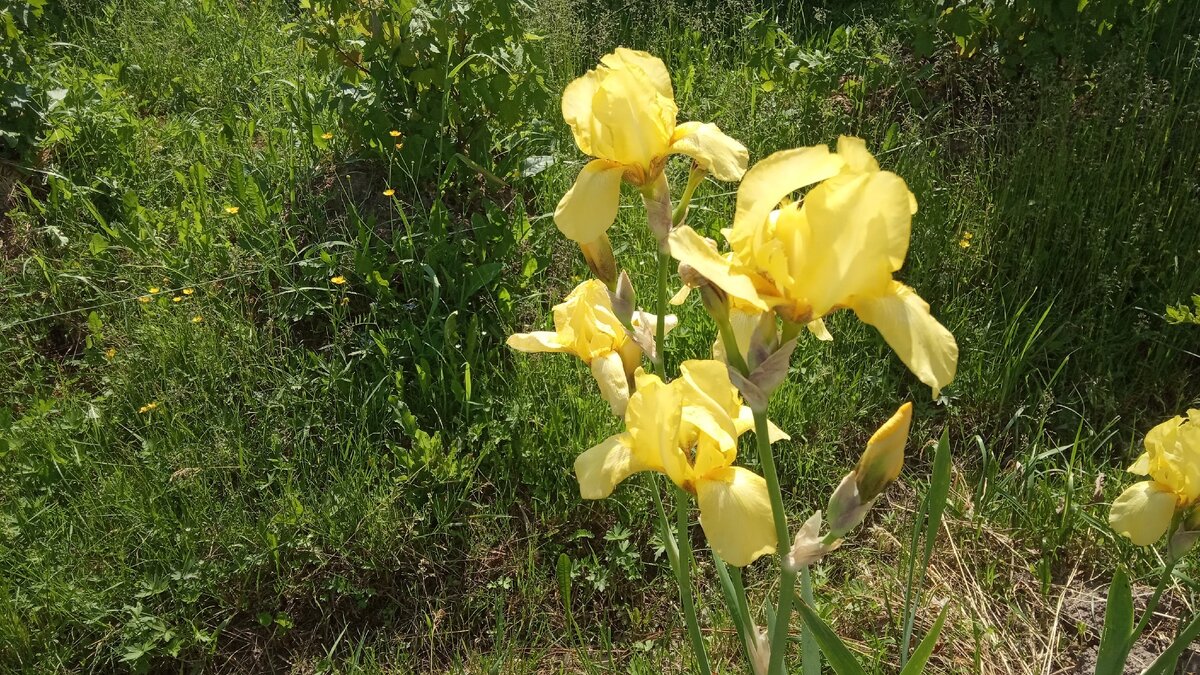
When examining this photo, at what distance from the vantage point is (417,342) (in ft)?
7.58

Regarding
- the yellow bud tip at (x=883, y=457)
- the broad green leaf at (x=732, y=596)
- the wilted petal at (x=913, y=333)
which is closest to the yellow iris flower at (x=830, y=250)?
the wilted petal at (x=913, y=333)

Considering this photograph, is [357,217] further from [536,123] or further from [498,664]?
[498,664]

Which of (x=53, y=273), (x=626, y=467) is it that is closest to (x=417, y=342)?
(x=53, y=273)

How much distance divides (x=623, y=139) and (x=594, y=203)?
79mm

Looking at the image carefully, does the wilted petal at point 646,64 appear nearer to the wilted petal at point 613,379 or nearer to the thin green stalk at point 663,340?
the thin green stalk at point 663,340

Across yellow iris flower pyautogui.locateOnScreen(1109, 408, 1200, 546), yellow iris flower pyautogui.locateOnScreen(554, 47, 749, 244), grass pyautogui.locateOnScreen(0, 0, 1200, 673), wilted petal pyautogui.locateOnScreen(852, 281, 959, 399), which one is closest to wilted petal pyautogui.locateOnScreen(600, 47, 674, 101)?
yellow iris flower pyautogui.locateOnScreen(554, 47, 749, 244)

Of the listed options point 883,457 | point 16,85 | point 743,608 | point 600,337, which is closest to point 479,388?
point 600,337

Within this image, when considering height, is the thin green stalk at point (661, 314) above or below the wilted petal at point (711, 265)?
below

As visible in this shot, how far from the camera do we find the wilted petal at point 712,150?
1009 millimetres

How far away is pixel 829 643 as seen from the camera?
903 mm

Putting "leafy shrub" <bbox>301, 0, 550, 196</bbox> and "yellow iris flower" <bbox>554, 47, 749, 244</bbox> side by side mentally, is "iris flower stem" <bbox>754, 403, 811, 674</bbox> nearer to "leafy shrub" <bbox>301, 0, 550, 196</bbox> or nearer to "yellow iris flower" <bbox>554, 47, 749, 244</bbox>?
"yellow iris flower" <bbox>554, 47, 749, 244</bbox>

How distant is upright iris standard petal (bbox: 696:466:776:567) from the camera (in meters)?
0.88

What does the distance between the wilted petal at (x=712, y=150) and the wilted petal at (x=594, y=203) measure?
78mm

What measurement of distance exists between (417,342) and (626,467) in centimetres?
145
